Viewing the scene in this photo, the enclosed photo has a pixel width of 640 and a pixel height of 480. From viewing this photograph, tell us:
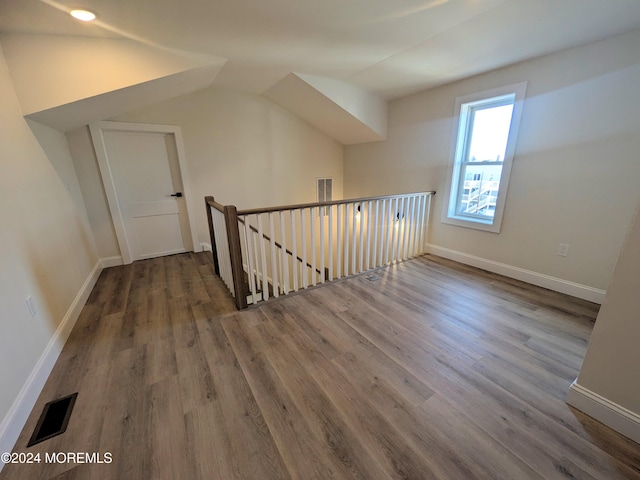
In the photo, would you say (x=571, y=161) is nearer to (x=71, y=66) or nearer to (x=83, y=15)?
(x=83, y=15)

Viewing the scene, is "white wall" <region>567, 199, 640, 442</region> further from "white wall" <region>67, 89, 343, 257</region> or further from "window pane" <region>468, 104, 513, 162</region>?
"white wall" <region>67, 89, 343, 257</region>

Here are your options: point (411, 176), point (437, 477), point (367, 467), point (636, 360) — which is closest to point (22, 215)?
point (367, 467)

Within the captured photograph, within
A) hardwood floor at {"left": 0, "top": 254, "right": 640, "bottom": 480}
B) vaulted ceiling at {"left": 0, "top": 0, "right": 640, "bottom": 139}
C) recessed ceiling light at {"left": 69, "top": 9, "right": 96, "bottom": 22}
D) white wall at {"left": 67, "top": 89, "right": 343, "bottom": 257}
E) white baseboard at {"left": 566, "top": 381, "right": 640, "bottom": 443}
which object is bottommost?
hardwood floor at {"left": 0, "top": 254, "right": 640, "bottom": 480}

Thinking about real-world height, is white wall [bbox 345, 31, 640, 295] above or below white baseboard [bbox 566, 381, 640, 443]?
above

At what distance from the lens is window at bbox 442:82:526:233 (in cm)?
285

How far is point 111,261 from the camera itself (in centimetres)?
354

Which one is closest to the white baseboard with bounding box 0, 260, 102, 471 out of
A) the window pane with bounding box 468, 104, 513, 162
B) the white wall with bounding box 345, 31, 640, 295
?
the white wall with bounding box 345, 31, 640, 295

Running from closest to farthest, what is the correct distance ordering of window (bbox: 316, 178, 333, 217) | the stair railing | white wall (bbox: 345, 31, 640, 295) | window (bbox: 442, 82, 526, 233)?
white wall (bbox: 345, 31, 640, 295) → the stair railing → window (bbox: 442, 82, 526, 233) → window (bbox: 316, 178, 333, 217)

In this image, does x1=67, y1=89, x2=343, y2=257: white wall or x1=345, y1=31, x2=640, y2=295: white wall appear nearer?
x1=345, y1=31, x2=640, y2=295: white wall

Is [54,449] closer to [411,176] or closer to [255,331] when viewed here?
[255,331]

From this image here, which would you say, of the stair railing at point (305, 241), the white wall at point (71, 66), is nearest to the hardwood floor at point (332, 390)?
the stair railing at point (305, 241)

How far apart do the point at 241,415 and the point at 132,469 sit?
493 mm

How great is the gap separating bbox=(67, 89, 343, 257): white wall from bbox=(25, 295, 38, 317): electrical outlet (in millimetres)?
2057

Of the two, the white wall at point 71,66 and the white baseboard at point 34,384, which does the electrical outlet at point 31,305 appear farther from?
the white wall at point 71,66
